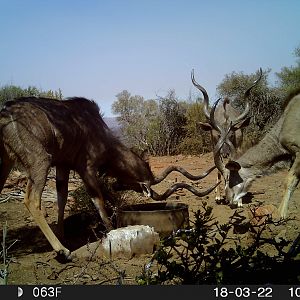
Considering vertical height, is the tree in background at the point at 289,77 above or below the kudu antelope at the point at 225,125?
above

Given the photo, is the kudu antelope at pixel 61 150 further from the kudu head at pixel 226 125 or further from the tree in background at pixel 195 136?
the tree in background at pixel 195 136

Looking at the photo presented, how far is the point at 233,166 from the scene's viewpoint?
8.66 meters

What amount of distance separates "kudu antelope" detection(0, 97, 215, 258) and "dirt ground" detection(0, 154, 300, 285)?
424 millimetres

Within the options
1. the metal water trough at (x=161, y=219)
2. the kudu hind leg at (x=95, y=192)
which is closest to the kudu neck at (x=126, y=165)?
the kudu hind leg at (x=95, y=192)

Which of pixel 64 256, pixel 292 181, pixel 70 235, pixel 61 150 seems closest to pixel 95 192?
pixel 61 150

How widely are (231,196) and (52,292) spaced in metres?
5.82

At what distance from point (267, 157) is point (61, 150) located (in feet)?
13.0

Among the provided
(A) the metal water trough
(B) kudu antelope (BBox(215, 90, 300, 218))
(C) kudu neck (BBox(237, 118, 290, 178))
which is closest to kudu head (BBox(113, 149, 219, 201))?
(A) the metal water trough

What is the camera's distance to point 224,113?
1102cm

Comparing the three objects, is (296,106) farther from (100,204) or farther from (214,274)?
(214,274)

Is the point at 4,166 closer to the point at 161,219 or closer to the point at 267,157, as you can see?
the point at 161,219

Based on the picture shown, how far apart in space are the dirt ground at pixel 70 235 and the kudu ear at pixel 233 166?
0.65 metres

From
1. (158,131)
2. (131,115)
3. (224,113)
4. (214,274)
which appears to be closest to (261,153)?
(224,113)

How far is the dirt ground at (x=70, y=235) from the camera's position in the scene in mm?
4846
